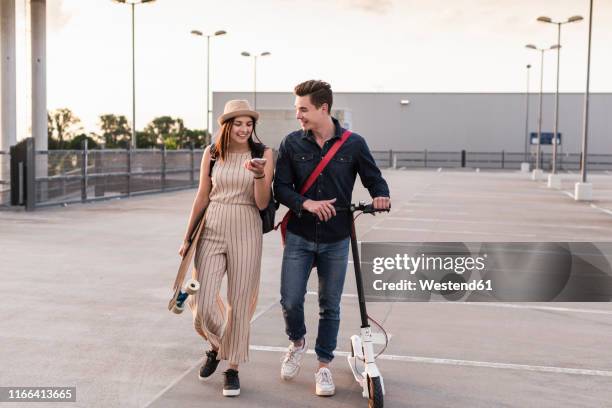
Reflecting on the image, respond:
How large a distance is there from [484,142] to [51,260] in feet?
192

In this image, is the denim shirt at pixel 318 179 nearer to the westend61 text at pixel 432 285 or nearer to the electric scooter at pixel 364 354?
the electric scooter at pixel 364 354

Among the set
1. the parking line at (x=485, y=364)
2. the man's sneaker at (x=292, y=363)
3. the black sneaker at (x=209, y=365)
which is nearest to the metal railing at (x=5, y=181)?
the parking line at (x=485, y=364)

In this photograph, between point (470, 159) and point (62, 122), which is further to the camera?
point (62, 122)

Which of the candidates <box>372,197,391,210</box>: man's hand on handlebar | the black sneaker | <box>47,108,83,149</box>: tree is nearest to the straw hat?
<box>372,197,391,210</box>: man's hand on handlebar

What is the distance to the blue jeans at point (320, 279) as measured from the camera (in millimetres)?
4891

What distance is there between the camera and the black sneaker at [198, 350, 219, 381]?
513cm

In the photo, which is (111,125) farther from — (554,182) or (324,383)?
(324,383)

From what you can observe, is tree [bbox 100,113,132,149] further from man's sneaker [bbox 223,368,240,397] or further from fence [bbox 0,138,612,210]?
man's sneaker [bbox 223,368,240,397]

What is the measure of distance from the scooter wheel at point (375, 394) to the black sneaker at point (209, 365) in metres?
1.08

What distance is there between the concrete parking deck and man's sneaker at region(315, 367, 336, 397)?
52mm

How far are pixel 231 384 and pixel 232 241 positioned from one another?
822 millimetres

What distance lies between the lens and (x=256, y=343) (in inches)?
241

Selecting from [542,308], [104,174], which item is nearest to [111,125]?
[104,174]

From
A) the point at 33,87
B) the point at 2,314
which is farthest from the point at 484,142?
the point at 2,314
